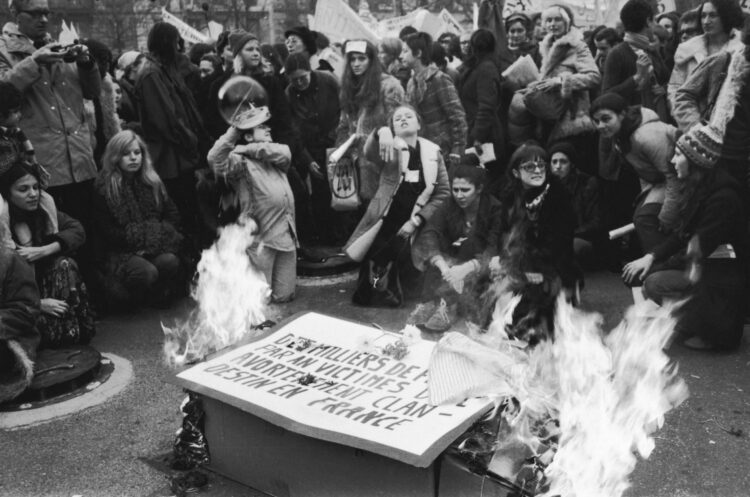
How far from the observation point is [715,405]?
14.0 ft

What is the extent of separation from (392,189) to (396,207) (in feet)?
0.54

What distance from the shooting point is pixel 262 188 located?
20.6 feet

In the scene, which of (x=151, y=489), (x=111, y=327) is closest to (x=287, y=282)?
(x=111, y=327)

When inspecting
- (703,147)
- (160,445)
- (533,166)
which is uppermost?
(703,147)

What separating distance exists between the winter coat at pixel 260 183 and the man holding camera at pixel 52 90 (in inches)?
44.9

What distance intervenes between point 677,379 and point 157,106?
490 cm

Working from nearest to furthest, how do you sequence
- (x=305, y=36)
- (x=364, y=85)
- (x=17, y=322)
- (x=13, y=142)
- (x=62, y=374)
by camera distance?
(x=17, y=322)
(x=62, y=374)
(x=13, y=142)
(x=364, y=85)
(x=305, y=36)

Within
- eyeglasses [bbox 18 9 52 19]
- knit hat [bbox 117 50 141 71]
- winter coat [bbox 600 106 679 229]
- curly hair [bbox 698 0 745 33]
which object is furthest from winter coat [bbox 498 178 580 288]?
knit hat [bbox 117 50 141 71]

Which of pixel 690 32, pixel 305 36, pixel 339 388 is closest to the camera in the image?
pixel 339 388

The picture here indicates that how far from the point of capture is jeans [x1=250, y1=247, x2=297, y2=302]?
6.36 m

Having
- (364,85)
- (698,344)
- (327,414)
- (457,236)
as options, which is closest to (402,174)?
(457,236)

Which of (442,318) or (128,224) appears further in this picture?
(128,224)

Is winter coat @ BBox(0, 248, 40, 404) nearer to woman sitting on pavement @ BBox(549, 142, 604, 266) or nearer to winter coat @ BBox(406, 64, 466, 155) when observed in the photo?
winter coat @ BBox(406, 64, 466, 155)

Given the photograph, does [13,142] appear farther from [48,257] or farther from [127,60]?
[127,60]
